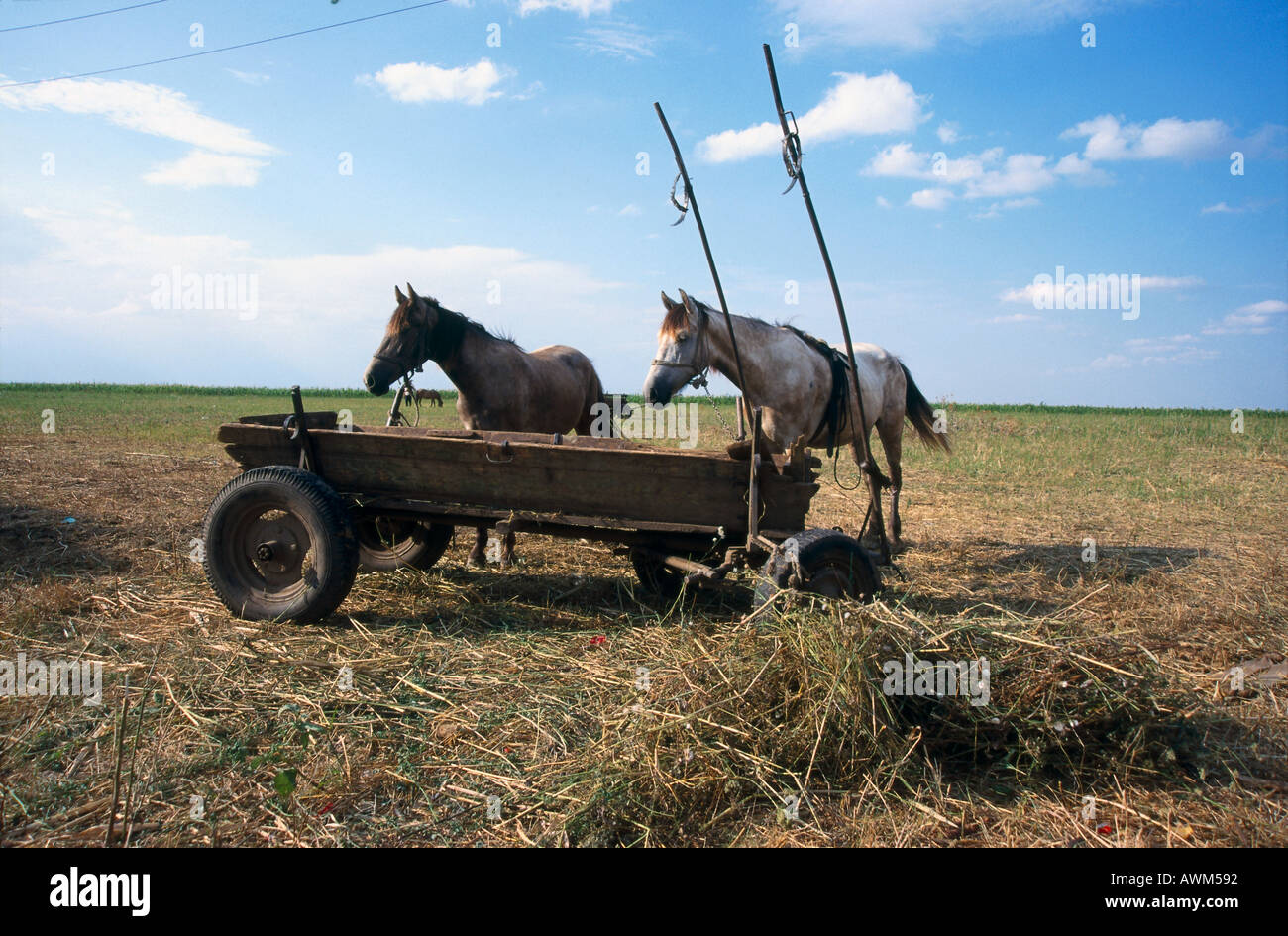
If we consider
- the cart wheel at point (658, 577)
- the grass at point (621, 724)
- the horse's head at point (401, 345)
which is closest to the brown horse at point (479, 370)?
the horse's head at point (401, 345)

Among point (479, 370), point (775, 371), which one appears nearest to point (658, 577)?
point (775, 371)

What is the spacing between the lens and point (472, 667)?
383 centimetres

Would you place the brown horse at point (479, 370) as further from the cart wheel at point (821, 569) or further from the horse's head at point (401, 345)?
the cart wheel at point (821, 569)

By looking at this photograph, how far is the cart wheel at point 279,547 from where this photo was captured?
419cm

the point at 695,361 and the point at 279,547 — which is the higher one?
the point at 695,361

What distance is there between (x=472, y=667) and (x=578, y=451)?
125cm

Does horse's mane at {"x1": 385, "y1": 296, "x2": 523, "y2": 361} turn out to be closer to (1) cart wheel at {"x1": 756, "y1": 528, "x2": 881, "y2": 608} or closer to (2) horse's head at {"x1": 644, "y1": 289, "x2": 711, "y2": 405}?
(2) horse's head at {"x1": 644, "y1": 289, "x2": 711, "y2": 405}

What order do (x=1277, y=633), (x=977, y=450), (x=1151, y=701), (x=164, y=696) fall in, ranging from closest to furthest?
(x=1151, y=701) → (x=164, y=696) → (x=1277, y=633) → (x=977, y=450)

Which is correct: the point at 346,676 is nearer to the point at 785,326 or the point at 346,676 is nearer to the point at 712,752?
the point at 712,752

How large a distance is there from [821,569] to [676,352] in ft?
7.64

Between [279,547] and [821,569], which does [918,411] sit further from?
[279,547]

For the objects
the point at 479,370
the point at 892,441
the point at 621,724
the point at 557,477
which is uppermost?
the point at 479,370

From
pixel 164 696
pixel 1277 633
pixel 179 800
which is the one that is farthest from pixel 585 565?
pixel 1277 633

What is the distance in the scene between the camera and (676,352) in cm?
542
